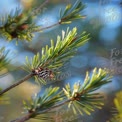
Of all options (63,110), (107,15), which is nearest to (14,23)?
(63,110)

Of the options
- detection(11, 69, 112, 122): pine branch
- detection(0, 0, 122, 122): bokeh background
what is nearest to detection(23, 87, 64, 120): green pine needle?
detection(11, 69, 112, 122): pine branch

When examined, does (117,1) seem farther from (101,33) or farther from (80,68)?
(80,68)

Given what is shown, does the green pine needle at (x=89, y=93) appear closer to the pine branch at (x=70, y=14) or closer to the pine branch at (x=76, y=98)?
the pine branch at (x=76, y=98)

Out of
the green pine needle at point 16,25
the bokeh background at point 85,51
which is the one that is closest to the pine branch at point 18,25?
the green pine needle at point 16,25

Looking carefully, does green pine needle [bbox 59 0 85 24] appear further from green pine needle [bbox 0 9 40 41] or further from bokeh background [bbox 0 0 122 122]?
bokeh background [bbox 0 0 122 122]

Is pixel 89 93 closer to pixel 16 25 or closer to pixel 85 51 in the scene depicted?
pixel 16 25

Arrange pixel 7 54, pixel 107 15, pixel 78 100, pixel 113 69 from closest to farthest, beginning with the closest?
pixel 78 100 → pixel 7 54 → pixel 113 69 → pixel 107 15

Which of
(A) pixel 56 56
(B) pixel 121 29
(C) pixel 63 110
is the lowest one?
(C) pixel 63 110
